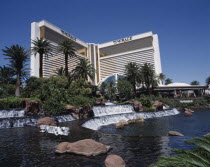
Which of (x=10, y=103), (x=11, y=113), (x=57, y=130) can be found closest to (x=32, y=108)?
(x=11, y=113)

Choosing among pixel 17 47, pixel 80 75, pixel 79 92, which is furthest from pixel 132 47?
pixel 17 47

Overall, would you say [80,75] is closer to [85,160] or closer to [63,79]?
[63,79]

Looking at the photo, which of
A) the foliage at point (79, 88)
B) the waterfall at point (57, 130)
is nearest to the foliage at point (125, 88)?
the foliage at point (79, 88)

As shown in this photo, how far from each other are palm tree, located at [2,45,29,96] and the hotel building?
198ft

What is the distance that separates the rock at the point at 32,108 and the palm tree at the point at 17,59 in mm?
13202

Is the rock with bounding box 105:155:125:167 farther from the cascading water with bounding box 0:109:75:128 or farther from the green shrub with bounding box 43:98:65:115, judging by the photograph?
the green shrub with bounding box 43:98:65:115

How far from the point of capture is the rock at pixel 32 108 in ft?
80.1

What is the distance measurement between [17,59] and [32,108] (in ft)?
56.3

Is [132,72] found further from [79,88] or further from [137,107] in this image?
[79,88]

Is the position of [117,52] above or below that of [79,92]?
above

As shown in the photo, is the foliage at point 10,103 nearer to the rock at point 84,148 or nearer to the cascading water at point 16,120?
the cascading water at point 16,120

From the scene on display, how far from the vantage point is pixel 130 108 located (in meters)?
36.9

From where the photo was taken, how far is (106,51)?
133 meters

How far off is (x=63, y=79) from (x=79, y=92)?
5.47 meters
